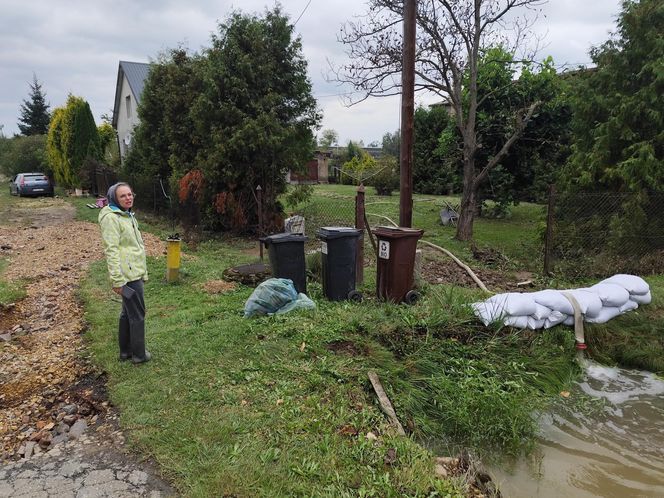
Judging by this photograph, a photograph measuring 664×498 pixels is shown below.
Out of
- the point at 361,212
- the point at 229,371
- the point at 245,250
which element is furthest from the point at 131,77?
the point at 229,371

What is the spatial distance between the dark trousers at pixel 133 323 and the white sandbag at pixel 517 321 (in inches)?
143

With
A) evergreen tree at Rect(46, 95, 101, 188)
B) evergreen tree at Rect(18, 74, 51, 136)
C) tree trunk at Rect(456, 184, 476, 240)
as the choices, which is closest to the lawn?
tree trunk at Rect(456, 184, 476, 240)

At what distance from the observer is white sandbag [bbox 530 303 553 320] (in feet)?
16.9

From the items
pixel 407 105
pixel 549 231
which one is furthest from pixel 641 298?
pixel 407 105

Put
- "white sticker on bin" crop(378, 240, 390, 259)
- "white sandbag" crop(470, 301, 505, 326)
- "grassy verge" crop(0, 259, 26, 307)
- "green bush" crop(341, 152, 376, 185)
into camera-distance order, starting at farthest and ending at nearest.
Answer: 1. "green bush" crop(341, 152, 376, 185)
2. "grassy verge" crop(0, 259, 26, 307)
3. "white sticker on bin" crop(378, 240, 390, 259)
4. "white sandbag" crop(470, 301, 505, 326)

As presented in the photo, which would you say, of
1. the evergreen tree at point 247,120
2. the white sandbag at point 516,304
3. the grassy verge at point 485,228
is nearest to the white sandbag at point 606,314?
the white sandbag at point 516,304

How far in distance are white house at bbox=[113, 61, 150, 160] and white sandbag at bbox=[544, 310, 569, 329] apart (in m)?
26.5

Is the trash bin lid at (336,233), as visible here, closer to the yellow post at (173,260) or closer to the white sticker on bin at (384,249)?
the white sticker on bin at (384,249)

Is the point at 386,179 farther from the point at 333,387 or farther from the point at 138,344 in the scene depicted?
the point at 333,387

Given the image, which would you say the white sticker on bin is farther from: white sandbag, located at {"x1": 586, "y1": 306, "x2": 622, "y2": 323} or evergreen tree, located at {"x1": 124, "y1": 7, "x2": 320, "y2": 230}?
evergreen tree, located at {"x1": 124, "y1": 7, "x2": 320, "y2": 230}

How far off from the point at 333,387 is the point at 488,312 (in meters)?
2.08

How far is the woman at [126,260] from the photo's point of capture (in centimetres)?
412

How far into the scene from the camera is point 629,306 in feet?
18.7

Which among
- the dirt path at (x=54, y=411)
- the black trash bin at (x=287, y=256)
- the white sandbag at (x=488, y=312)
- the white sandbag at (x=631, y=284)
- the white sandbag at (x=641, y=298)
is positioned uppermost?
the black trash bin at (x=287, y=256)
